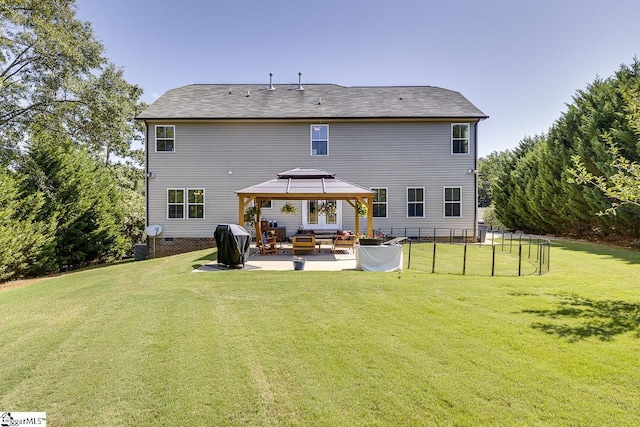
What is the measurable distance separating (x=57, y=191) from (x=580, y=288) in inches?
750

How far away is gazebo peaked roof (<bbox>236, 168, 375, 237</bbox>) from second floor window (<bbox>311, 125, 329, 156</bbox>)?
348 cm

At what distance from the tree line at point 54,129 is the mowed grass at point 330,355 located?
6500 mm

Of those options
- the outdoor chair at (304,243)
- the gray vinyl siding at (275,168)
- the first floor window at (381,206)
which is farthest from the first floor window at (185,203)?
the first floor window at (381,206)

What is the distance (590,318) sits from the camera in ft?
17.8

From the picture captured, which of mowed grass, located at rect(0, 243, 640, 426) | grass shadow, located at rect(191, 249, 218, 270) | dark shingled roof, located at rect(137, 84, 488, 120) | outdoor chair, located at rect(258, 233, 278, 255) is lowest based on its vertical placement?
mowed grass, located at rect(0, 243, 640, 426)

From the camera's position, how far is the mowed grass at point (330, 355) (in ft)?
10.2

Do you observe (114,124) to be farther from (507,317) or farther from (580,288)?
(580,288)

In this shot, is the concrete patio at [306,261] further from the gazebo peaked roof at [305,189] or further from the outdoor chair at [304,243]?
the gazebo peaked roof at [305,189]

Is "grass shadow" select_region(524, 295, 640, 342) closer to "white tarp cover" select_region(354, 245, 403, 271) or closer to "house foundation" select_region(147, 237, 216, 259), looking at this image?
"white tarp cover" select_region(354, 245, 403, 271)

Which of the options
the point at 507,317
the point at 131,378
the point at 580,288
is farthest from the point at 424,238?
the point at 131,378

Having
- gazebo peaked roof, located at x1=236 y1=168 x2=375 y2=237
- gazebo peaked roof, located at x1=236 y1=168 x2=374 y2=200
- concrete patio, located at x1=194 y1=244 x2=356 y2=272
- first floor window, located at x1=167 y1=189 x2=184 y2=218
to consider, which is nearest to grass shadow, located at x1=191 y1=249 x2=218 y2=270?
concrete patio, located at x1=194 y1=244 x2=356 y2=272

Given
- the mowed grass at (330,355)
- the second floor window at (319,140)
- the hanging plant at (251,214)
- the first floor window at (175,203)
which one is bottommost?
the mowed grass at (330,355)

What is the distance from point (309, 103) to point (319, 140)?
8.39 ft

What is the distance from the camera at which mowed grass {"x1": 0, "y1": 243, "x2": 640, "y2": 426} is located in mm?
3123
